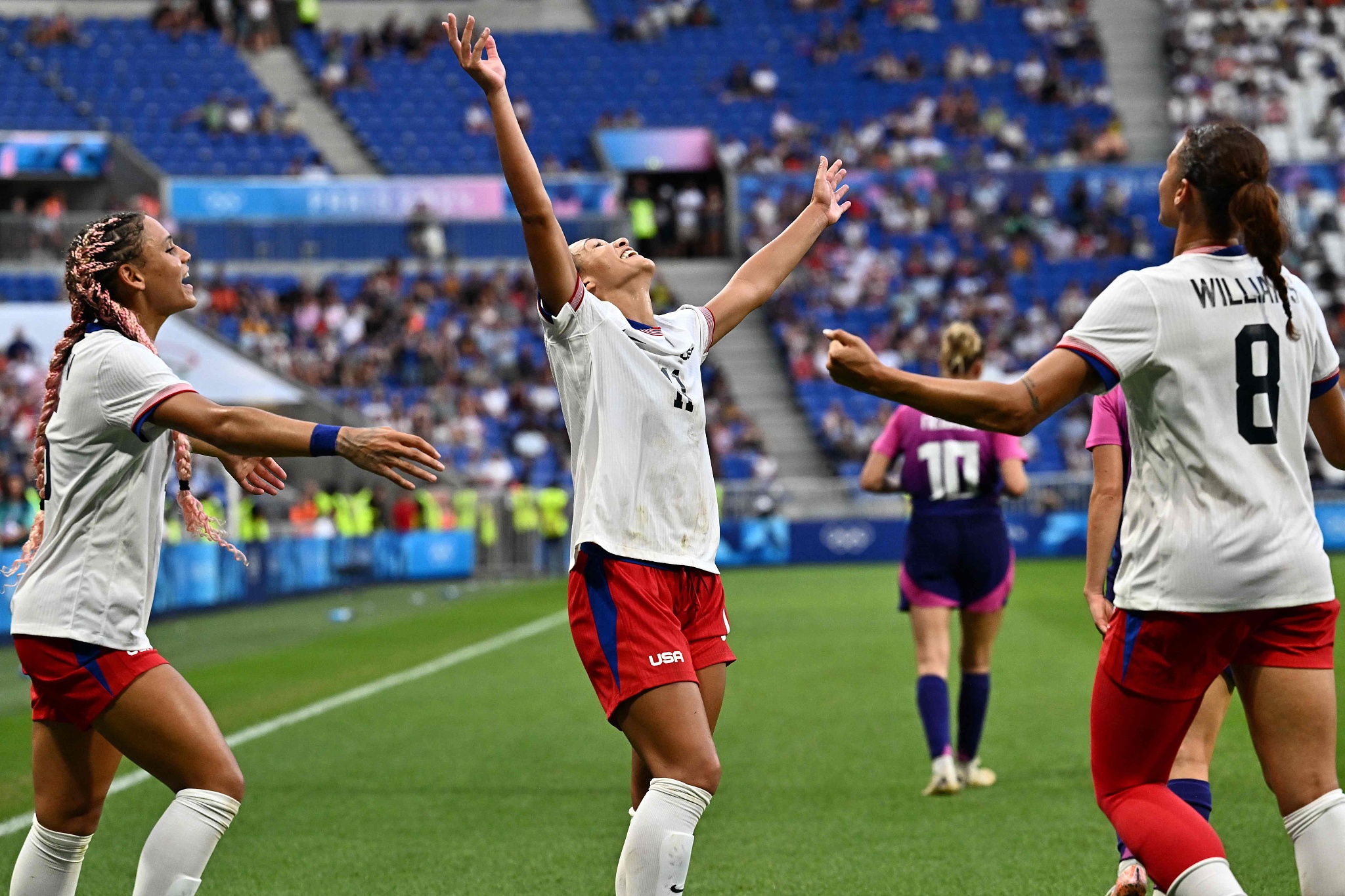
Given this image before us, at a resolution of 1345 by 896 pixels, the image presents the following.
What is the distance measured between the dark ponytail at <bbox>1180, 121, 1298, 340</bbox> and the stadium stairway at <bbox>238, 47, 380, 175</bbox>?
36476 millimetres

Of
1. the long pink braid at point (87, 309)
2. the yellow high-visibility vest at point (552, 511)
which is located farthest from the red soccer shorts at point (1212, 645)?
the yellow high-visibility vest at point (552, 511)

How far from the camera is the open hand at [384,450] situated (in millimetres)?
3967

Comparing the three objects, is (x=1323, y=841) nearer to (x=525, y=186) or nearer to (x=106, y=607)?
(x=525, y=186)

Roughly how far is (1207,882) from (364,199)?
34.2 m

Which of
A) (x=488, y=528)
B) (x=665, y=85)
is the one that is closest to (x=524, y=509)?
(x=488, y=528)

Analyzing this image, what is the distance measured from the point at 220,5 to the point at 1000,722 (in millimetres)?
38265

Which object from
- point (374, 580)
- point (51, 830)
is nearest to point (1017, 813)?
point (51, 830)

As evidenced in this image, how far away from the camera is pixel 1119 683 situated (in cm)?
396

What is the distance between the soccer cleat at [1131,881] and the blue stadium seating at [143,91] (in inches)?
1388

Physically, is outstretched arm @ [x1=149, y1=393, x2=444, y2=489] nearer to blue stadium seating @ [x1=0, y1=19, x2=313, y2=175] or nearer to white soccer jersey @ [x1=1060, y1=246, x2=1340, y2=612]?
white soccer jersey @ [x1=1060, y1=246, x2=1340, y2=612]

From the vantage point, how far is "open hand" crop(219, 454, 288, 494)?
4.76 metres

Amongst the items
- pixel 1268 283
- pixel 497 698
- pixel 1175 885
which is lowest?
pixel 497 698

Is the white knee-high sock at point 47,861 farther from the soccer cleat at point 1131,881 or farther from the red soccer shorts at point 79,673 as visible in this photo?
the soccer cleat at point 1131,881

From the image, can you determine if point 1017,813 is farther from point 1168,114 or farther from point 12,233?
point 1168,114
